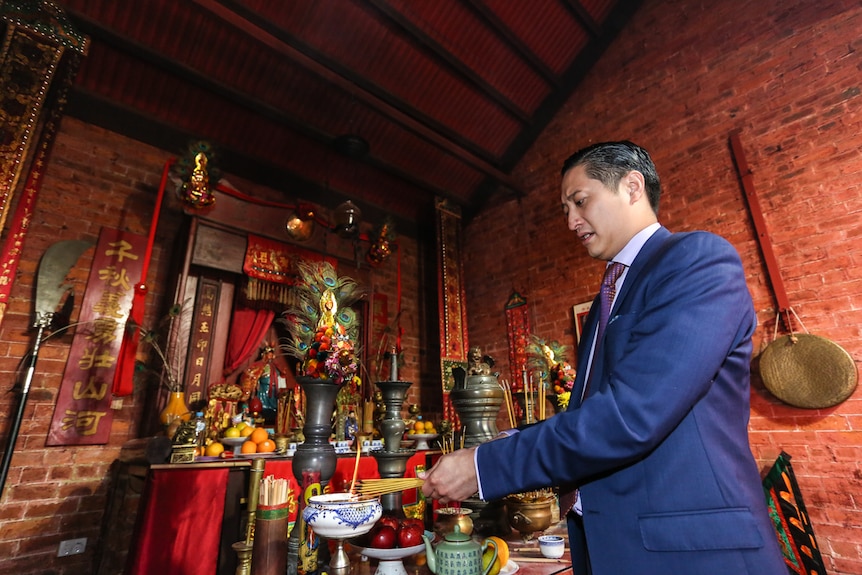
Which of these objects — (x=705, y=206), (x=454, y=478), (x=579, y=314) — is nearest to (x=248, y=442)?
(x=454, y=478)

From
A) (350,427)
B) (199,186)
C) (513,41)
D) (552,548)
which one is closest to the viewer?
(552,548)

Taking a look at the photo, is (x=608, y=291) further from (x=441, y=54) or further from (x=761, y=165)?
(x=441, y=54)

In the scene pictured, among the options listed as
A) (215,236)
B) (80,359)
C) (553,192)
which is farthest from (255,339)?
(553,192)

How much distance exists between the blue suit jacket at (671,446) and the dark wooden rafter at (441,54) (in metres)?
3.98

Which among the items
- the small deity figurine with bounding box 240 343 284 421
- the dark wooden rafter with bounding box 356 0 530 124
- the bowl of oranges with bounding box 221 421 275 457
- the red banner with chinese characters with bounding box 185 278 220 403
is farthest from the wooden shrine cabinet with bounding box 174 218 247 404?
the dark wooden rafter with bounding box 356 0 530 124

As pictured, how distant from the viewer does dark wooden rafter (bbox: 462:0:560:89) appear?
4129 mm

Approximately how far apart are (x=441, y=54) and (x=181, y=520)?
14.3 ft

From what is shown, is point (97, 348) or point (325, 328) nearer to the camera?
point (325, 328)

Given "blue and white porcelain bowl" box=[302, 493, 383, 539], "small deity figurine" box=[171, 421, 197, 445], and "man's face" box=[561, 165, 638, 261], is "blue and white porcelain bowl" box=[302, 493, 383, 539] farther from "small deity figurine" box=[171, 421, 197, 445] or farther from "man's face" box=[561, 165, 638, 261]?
"small deity figurine" box=[171, 421, 197, 445]

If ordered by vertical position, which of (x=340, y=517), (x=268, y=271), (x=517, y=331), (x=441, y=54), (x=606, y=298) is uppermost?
(x=441, y=54)

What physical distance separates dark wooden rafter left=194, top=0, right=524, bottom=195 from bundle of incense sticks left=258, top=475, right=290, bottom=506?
3241mm

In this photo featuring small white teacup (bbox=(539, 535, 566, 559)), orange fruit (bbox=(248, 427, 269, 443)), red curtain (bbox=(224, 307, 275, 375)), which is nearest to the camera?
small white teacup (bbox=(539, 535, 566, 559))

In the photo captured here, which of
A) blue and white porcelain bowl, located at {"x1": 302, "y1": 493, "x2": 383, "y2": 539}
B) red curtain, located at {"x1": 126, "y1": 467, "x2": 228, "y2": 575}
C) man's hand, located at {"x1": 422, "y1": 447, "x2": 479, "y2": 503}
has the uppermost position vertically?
man's hand, located at {"x1": 422, "y1": 447, "x2": 479, "y2": 503}

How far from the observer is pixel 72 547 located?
2762mm
